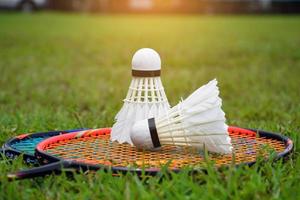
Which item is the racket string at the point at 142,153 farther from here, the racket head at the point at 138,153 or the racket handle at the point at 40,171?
the racket handle at the point at 40,171

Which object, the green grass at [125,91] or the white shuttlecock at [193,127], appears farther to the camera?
the white shuttlecock at [193,127]

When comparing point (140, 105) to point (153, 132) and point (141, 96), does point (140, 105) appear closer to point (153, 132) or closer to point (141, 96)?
point (141, 96)

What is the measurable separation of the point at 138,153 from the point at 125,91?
2.44m

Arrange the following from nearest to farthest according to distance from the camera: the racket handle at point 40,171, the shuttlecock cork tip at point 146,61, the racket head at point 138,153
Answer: the racket handle at point 40,171 < the racket head at point 138,153 < the shuttlecock cork tip at point 146,61

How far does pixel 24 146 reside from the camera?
2.65 m

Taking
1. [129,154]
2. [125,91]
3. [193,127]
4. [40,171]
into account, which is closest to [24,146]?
[129,154]

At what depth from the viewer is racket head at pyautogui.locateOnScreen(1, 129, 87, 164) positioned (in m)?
2.47

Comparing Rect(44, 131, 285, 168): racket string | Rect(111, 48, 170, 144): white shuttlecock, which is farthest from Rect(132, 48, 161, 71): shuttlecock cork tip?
Rect(44, 131, 285, 168): racket string

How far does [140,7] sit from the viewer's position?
29781 mm

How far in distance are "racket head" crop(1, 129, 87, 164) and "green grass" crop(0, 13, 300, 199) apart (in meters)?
0.08

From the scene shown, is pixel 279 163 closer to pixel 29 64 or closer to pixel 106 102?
pixel 106 102

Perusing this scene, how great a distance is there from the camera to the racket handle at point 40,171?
6.88ft

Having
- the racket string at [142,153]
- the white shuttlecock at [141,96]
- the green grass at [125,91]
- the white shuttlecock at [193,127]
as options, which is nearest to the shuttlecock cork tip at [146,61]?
the white shuttlecock at [141,96]

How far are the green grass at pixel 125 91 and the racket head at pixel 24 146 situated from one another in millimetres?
83
